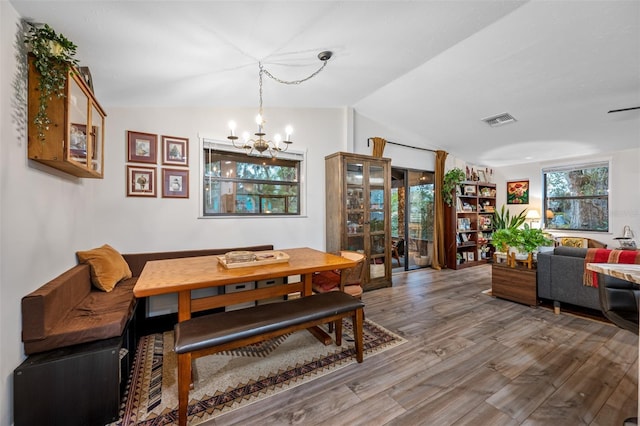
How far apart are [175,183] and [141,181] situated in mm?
332

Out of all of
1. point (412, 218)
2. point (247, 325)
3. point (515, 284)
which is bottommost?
point (515, 284)

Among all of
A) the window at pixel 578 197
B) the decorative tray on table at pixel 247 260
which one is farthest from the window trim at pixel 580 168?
the decorative tray on table at pixel 247 260

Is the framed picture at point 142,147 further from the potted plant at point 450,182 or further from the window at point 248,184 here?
the potted plant at point 450,182

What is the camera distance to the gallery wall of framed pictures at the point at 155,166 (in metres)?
2.85

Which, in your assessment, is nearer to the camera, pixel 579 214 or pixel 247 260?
pixel 247 260

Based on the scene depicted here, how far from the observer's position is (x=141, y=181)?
2.89m

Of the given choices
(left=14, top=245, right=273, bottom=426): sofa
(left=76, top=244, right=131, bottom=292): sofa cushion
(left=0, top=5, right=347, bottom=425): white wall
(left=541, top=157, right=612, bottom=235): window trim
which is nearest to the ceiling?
(left=0, top=5, right=347, bottom=425): white wall

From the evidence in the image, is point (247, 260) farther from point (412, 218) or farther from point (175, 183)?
point (412, 218)

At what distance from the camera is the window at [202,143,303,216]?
3348mm

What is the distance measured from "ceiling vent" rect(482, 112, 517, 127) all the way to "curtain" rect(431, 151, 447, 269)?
1195mm

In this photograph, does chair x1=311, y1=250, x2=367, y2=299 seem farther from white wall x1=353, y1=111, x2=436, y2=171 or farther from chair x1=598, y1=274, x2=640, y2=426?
white wall x1=353, y1=111, x2=436, y2=171

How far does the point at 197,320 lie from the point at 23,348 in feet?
2.94

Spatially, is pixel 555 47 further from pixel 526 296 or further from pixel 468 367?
pixel 468 367

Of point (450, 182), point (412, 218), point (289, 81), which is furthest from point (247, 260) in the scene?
point (450, 182)
